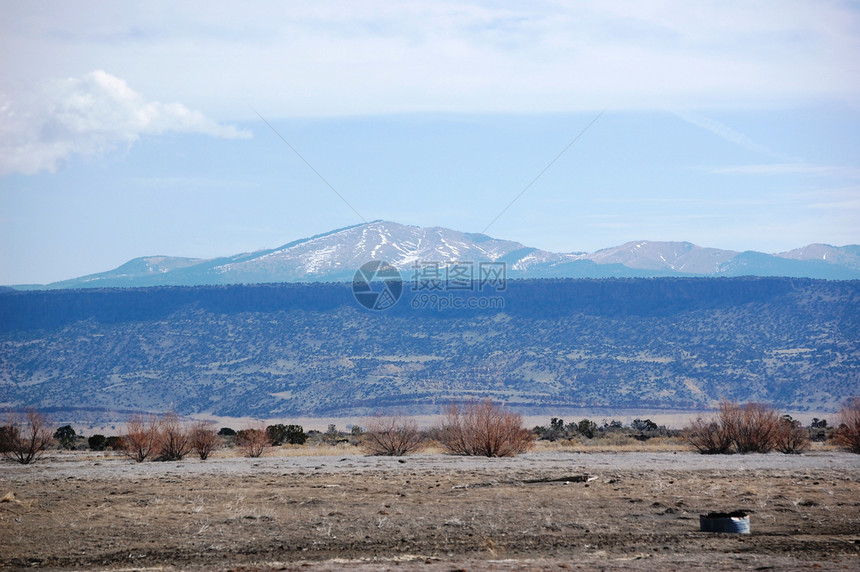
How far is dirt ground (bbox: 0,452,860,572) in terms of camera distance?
43.6 ft

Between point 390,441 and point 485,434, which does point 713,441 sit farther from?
point 390,441

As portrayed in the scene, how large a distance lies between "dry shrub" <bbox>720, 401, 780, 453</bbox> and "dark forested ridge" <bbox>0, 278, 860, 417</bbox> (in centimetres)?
4249

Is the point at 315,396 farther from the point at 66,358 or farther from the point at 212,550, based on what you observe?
the point at 212,550

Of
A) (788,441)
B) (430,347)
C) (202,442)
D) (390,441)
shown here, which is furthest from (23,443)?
(430,347)

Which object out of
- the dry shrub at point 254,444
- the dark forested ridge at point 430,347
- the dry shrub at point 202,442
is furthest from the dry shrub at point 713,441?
the dark forested ridge at point 430,347

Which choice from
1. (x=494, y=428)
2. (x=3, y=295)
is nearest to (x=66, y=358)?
(x=3, y=295)

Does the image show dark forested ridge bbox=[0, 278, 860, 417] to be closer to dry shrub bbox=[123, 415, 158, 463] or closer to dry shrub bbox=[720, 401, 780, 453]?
dry shrub bbox=[720, 401, 780, 453]

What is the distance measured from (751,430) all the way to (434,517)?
746 inches

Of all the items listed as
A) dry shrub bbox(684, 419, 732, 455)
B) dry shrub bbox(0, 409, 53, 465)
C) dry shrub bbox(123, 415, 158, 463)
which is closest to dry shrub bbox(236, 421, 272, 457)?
dry shrub bbox(123, 415, 158, 463)

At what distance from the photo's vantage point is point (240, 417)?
254 feet

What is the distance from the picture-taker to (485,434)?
98.8ft

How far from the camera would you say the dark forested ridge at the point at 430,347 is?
3108 inches

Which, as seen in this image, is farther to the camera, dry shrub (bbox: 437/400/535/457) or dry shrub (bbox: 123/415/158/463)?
dry shrub (bbox: 123/415/158/463)

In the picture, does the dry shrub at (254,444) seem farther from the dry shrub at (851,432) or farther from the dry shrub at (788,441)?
the dry shrub at (851,432)
